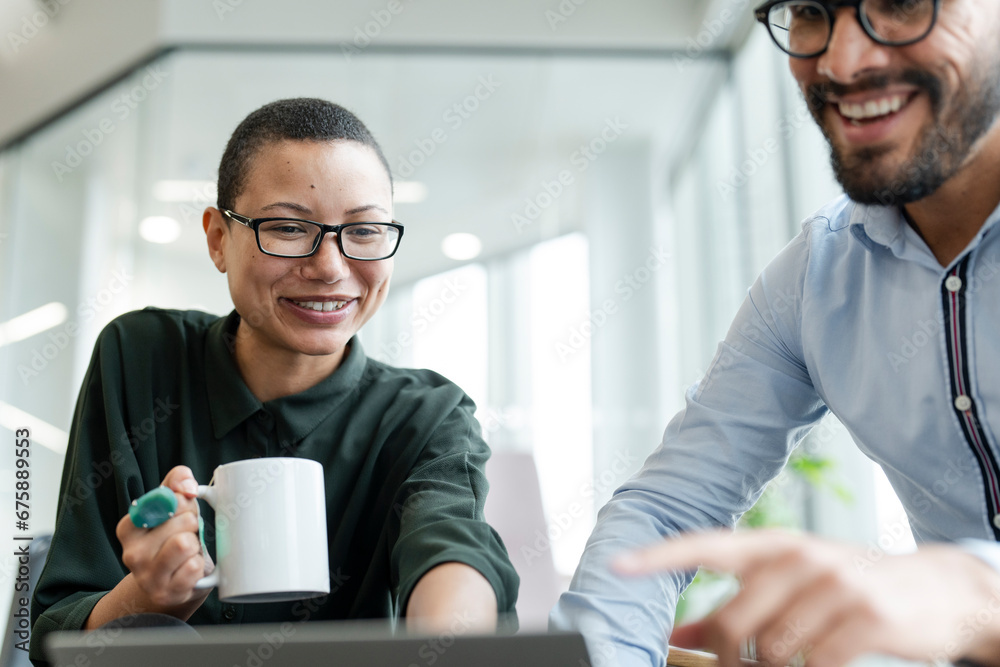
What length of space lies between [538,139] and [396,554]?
335cm

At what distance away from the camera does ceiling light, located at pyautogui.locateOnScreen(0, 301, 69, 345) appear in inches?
157

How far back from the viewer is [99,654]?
52 cm

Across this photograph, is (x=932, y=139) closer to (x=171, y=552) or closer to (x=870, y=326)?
(x=870, y=326)

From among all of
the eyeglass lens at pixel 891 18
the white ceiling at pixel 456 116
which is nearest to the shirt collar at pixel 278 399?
the eyeglass lens at pixel 891 18

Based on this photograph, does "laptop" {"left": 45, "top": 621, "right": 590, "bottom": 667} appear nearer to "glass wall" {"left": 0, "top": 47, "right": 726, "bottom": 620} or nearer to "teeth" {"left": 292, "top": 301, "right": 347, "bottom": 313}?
"teeth" {"left": 292, "top": 301, "right": 347, "bottom": 313}

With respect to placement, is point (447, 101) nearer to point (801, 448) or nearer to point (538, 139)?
point (538, 139)

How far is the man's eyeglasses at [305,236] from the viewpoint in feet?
3.77

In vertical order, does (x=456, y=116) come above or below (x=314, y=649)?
above

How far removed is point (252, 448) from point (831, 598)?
904 millimetres

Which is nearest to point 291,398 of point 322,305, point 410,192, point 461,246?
point 322,305

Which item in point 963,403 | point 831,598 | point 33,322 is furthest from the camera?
point 33,322

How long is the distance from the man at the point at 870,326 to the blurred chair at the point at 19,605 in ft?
2.60

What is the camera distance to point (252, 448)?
1.21 meters

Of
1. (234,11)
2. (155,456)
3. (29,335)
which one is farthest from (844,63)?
(29,335)
